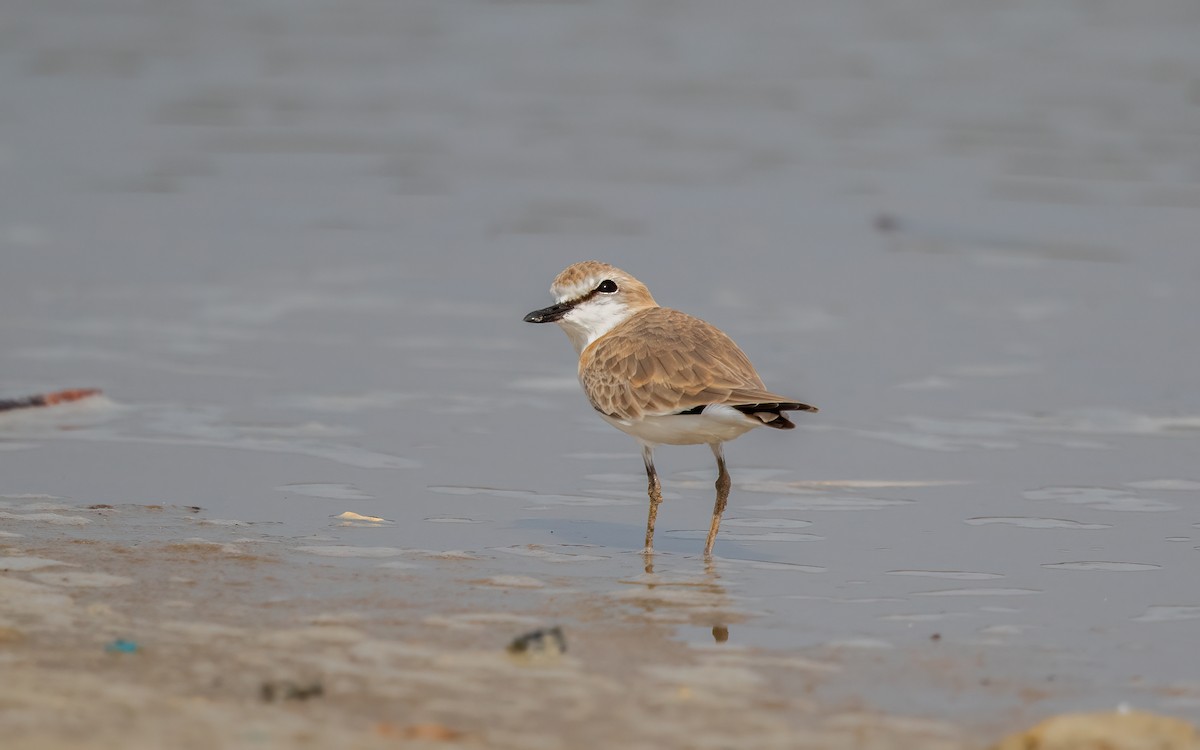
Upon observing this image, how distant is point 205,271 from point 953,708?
9114 millimetres

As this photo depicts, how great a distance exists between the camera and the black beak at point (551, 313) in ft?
27.4

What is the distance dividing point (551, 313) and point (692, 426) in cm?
127

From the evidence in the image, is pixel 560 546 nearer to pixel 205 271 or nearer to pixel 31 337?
pixel 31 337

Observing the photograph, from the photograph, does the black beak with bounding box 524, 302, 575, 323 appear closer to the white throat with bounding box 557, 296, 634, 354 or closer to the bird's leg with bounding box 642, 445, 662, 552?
the white throat with bounding box 557, 296, 634, 354

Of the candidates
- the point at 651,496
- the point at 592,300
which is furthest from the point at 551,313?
the point at 651,496

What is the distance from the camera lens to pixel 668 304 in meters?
12.5

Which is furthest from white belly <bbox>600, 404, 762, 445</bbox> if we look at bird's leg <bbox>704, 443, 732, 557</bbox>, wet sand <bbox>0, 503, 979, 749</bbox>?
wet sand <bbox>0, 503, 979, 749</bbox>

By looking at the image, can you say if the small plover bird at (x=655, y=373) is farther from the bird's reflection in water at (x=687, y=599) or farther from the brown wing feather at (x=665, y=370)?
the bird's reflection in water at (x=687, y=599)

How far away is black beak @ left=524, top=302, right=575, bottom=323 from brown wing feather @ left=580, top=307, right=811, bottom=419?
260mm

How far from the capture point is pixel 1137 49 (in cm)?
2469

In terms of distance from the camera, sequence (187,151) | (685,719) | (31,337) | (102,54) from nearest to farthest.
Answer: (685,719)
(31,337)
(187,151)
(102,54)

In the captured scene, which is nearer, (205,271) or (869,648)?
(869,648)

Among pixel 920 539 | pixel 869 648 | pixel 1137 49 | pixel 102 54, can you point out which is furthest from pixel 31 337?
pixel 1137 49

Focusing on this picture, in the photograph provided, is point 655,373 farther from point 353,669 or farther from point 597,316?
point 353,669
